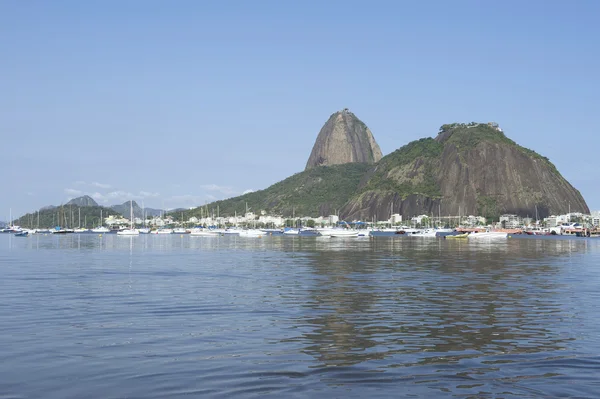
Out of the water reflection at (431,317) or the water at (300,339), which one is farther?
the water reflection at (431,317)

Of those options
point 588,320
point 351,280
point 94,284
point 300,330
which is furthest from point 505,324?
point 94,284

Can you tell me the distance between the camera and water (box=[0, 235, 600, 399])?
50.3 ft

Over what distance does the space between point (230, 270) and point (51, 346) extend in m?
34.1

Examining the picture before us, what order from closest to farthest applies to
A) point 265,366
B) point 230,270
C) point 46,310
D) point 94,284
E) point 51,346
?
point 265,366 → point 51,346 → point 46,310 → point 94,284 → point 230,270

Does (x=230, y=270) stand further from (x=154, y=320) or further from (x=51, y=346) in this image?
(x=51, y=346)

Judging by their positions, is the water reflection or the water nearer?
the water

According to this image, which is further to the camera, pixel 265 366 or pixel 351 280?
pixel 351 280

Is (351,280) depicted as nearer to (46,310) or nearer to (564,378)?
(46,310)

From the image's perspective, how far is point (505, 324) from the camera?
80.2 ft

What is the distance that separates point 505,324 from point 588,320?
385 centimetres

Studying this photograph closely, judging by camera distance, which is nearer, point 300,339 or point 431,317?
point 300,339

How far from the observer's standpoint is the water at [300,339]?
15344 mm

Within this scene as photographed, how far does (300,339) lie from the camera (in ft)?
70.0

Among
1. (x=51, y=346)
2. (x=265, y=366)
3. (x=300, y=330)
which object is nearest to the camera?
(x=265, y=366)
